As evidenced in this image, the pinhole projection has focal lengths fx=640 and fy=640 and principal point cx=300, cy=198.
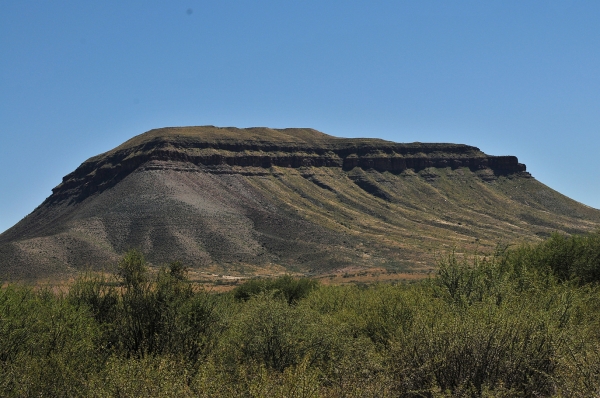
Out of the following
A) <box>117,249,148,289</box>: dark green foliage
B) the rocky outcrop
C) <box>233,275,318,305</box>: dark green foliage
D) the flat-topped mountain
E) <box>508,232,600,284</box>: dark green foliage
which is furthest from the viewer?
the rocky outcrop

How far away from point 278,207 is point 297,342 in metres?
117

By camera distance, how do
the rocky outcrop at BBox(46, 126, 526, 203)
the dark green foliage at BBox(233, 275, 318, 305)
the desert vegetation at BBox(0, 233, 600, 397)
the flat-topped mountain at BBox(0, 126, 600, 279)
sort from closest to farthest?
the desert vegetation at BBox(0, 233, 600, 397) < the dark green foliage at BBox(233, 275, 318, 305) < the flat-topped mountain at BBox(0, 126, 600, 279) < the rocky outcrop at BBox(46, 126, 526, 203)

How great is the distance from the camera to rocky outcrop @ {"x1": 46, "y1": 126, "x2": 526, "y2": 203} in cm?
15812

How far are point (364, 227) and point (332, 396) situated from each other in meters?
122

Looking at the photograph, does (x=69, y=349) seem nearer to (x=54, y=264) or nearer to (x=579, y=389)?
(x=579, y=389)

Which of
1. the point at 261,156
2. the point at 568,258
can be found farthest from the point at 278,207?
the point at 568,258

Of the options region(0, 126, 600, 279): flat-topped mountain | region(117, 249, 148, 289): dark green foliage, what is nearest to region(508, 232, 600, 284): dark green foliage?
region(117, 249, 148, 289): dark green foliage

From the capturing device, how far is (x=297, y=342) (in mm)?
25172

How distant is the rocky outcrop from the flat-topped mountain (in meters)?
0.37

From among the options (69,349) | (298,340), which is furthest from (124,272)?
(298,340)

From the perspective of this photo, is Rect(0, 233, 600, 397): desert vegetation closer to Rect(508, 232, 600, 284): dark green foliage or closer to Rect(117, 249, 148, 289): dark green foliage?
Rect(117, 249, 148, 289): dark green foliage

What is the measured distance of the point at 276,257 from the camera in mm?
115938

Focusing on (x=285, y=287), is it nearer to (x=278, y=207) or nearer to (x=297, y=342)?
(x=297, y=342)

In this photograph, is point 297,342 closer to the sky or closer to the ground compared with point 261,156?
closer to the ground
